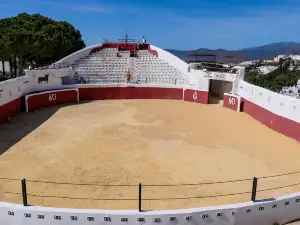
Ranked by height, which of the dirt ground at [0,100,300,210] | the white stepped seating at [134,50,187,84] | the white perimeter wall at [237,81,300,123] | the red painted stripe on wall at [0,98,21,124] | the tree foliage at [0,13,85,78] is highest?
the tree foliage at [0,13,85,78]

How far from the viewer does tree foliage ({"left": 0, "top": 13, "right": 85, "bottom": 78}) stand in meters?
24.1

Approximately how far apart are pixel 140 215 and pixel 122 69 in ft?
67.0

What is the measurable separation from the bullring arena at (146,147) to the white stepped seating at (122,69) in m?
0.13

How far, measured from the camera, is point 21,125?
51.1ft

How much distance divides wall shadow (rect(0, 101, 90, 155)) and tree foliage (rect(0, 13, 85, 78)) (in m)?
7.79

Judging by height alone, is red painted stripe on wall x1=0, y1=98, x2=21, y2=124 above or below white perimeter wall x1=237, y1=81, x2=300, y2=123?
below

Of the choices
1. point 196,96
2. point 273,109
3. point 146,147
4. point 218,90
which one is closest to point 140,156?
point 146,147

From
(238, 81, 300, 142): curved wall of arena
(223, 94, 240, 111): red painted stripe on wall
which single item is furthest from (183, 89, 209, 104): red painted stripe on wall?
(238, 81, 300, 142): curved wall of arena

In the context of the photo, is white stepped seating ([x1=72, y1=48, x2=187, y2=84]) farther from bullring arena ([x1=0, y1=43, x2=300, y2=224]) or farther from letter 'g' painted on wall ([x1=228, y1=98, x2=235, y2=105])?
letter 'g' painted on wall ([x1=228, y1=98, x2=235, y2=105])

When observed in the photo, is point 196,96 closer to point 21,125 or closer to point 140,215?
point 21,125

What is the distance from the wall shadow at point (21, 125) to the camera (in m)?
13.1

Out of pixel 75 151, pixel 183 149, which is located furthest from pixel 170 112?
pixel 75 151

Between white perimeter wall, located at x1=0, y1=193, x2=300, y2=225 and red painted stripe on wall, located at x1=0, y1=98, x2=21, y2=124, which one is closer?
white perimeter wall, located at x1=0, y1=193, x2=300, y2=225

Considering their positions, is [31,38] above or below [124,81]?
above
